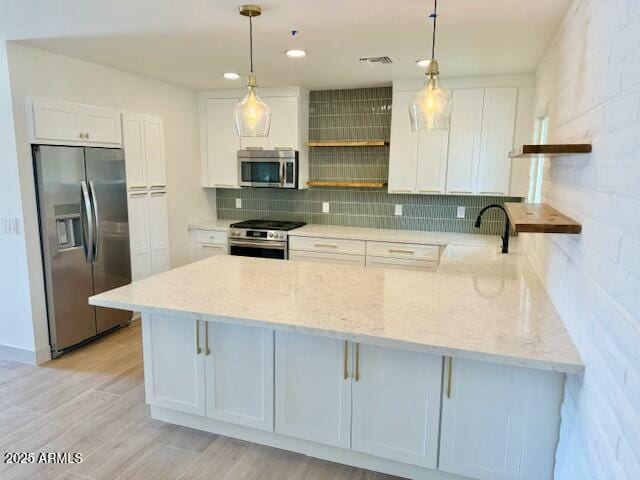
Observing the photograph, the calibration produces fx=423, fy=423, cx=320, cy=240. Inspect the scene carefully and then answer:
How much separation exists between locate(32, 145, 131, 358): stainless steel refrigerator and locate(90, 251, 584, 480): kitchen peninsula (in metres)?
1.33

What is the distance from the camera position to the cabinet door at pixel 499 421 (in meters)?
1.77

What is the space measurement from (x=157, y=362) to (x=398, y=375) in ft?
4.51

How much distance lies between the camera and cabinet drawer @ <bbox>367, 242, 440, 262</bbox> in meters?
4.00

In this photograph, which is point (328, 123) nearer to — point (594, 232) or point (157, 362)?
point (157, 362)

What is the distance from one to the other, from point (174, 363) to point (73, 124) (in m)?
2.18

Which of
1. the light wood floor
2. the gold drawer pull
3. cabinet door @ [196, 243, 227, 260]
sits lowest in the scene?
the light wood floor

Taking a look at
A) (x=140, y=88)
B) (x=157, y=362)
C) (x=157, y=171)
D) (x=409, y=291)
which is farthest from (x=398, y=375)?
(x=140, y=88)

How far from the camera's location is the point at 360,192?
15.7 ft

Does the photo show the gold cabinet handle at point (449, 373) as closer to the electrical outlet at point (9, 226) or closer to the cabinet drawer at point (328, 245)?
the cabinet drawer at point (328, 245)

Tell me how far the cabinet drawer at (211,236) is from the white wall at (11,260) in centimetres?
191

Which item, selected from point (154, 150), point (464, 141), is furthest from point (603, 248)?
point (154, 150)

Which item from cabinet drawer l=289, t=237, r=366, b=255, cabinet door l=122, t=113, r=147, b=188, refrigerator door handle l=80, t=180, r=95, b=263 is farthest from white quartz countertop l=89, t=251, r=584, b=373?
cabinet door l=122, t=113, r=147, b=188

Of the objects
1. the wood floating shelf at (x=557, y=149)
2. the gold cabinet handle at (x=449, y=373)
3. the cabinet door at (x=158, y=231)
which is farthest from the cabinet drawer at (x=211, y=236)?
the wood floating shelf at (x=557, y=149)

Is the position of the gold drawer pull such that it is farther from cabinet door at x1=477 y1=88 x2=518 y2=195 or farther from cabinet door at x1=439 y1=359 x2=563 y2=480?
cabinet door at x1=439 y1=359 x2=563 y2=480
